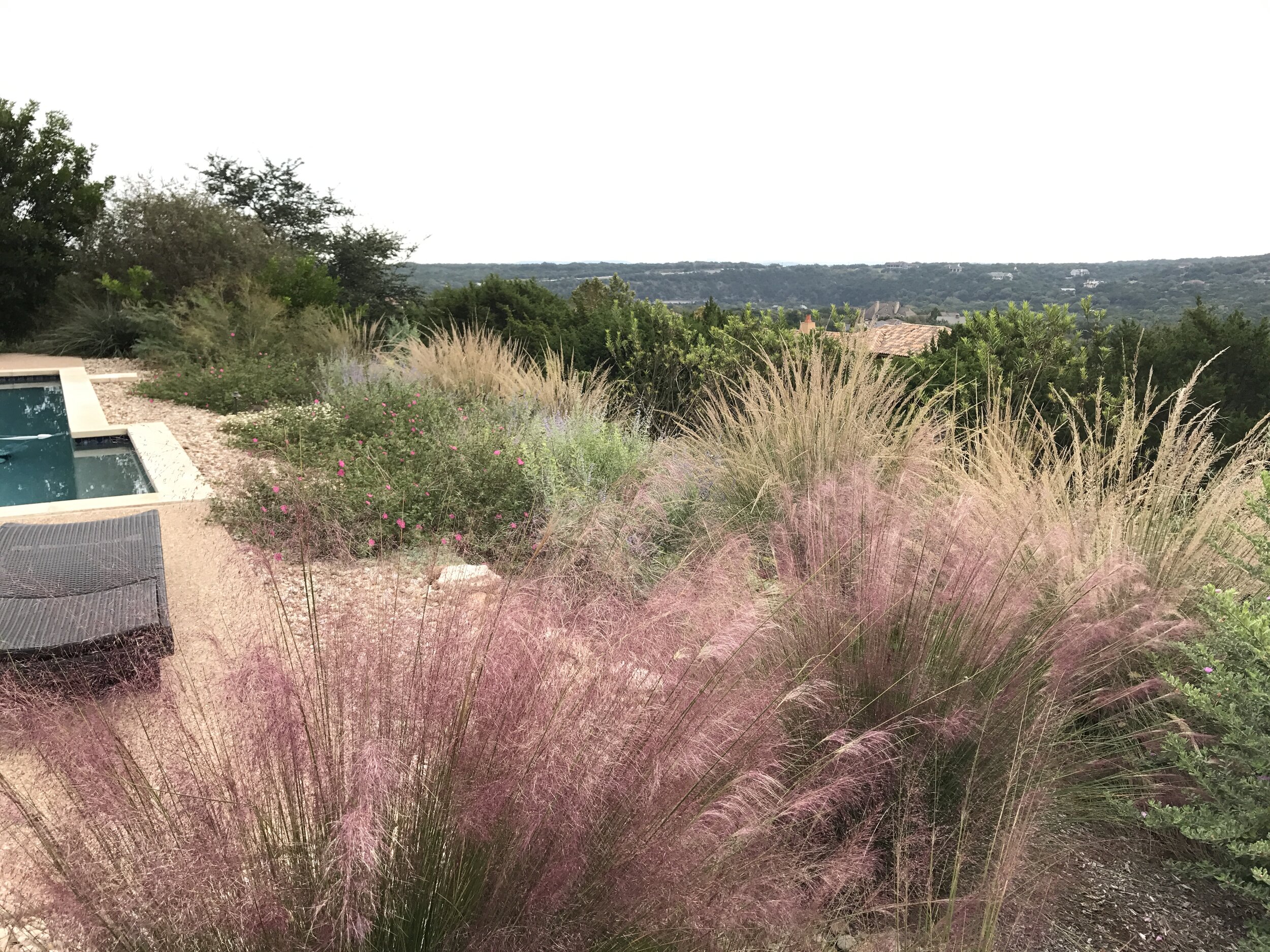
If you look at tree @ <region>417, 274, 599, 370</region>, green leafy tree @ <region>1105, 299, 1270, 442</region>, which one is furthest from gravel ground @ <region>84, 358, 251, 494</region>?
green leafy tree @ <region>1105, 299, 1270, 442</region>

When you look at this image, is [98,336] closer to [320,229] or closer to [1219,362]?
[320,229]

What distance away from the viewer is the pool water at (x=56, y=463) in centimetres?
604

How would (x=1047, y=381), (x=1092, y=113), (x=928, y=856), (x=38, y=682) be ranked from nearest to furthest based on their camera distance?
(x=928, y=856) → (x=38, y=682) → (x=1047, y=381) → (x=1092, y=113)

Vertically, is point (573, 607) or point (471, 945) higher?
point (573, 607)

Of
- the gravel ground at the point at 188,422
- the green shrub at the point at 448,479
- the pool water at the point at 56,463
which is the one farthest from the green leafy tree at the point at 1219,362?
the pool water at the point at 56,463

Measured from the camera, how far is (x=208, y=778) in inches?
47.3

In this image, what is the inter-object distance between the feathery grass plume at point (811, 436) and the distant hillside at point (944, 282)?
636 centimetres

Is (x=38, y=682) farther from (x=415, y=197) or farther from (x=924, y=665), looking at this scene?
(x=415, y=197)

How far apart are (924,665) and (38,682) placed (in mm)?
2349

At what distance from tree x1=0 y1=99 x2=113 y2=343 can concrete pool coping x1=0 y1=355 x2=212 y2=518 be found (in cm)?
548

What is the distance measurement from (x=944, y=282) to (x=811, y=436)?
13227mm

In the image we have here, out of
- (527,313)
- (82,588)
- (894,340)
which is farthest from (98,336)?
(894,340)

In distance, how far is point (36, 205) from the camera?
14.6 m

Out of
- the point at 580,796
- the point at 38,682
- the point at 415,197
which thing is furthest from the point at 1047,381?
the point at 415,197
